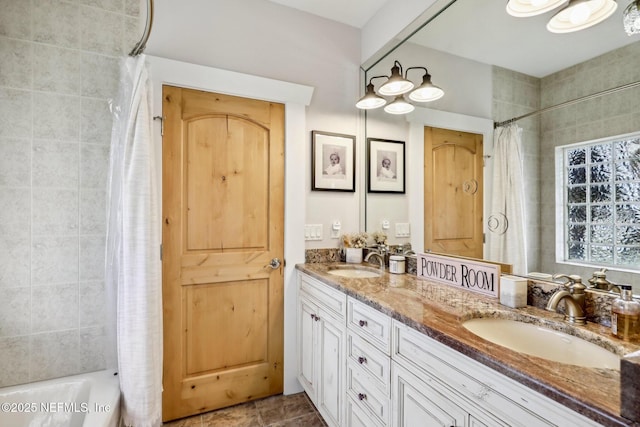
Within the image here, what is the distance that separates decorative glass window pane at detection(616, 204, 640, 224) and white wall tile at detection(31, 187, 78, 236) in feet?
8.40

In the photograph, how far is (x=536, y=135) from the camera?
1332 millimetres

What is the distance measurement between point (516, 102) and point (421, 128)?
69 centimetres

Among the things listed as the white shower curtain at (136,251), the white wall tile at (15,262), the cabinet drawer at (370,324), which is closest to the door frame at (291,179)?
the white shower curtain at (136,251)

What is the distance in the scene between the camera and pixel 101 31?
1.83 meters

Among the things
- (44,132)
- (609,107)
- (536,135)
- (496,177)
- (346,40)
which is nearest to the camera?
(609,107)

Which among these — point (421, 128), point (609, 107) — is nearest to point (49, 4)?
point (421, 128)

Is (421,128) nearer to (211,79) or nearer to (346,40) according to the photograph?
(346,40)

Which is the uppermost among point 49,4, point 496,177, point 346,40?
point 346,40

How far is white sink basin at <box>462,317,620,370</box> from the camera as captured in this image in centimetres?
Answer: 92

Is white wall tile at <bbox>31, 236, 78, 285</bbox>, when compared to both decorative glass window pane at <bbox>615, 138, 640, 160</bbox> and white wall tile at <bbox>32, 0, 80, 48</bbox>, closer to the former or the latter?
white wall tile at <bbox>32, 0, 80, 48</bbox>

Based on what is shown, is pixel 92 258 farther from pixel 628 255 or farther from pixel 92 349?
pixel 628 255

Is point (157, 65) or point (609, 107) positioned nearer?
point (609, 107)

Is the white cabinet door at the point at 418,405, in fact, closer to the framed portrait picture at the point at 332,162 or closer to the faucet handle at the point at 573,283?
the faucet handle at the point at 573,283

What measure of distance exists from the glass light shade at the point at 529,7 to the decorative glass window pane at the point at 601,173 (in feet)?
2.20
